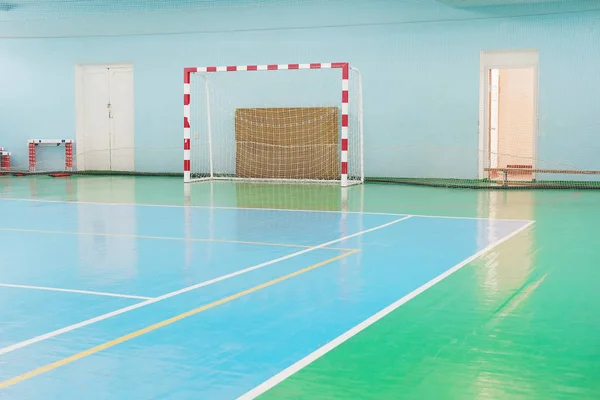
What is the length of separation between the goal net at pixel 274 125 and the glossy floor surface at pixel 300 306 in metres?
8.37

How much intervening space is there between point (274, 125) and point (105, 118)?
19.3 feet

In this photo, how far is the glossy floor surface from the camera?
3848 millimetres

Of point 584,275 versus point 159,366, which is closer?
point 159,366

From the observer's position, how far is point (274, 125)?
19688 mm

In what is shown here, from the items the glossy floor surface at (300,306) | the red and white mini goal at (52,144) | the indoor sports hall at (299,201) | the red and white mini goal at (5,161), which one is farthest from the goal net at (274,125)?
the glossy floor surface at (300,306)

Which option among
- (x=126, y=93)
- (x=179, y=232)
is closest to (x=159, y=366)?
(x=179, y=232)

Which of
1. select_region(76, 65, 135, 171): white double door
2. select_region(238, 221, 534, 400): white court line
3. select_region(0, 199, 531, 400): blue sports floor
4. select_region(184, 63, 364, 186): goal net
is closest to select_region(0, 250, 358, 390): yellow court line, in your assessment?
select_region(0, 199, 531, 400): blue sports floor

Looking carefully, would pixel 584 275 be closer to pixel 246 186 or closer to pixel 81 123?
pixel 246 186

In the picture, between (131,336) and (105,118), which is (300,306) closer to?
(131,336)

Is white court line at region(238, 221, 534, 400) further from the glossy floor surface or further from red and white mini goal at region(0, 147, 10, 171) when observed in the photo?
red and white mini goal at region(0, 147, 10, 171)

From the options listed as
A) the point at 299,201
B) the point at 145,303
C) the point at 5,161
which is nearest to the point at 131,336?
the point at 145,303

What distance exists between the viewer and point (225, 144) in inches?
808

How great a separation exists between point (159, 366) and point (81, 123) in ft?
63.9

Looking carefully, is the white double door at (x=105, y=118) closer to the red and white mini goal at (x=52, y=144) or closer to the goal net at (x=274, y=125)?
the red and white mini goal at (x=52, y=144)
